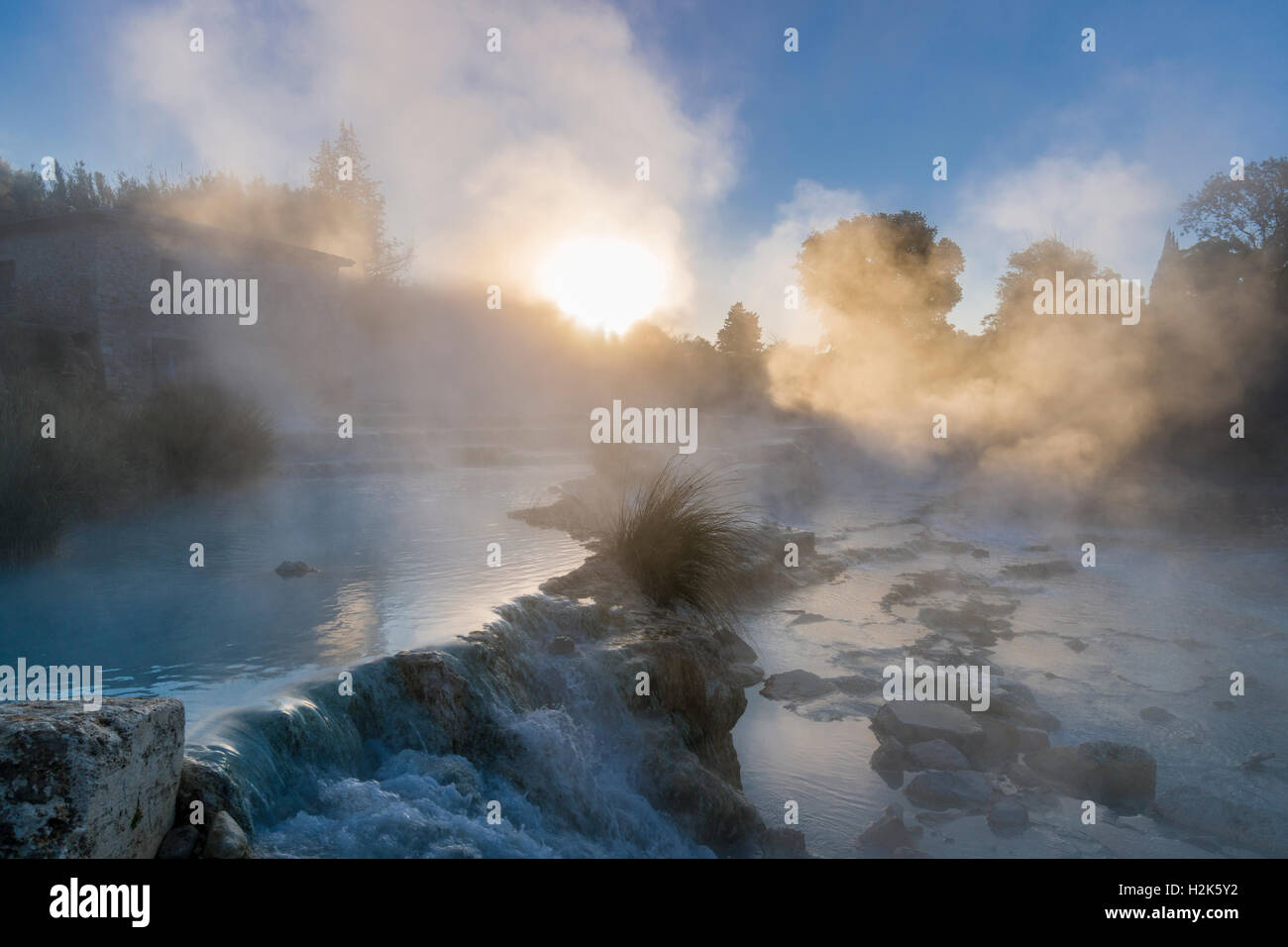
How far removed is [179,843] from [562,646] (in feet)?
8.23

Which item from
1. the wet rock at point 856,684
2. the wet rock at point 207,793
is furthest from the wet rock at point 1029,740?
the wet rock at point 207,793

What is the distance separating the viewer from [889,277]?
32.4 meters

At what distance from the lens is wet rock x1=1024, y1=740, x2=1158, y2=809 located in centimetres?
484

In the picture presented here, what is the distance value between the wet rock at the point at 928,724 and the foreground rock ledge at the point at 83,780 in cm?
445

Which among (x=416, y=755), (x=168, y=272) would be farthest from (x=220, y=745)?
(x=168, y=272)

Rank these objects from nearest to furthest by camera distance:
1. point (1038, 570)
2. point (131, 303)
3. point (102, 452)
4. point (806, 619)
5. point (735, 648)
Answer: point (735, 648)
point (806, 619)
point (102, 452)
point (1038, 570)
point (131, 303)

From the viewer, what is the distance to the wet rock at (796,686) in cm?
622

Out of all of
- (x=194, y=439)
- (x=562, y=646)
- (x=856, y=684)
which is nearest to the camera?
(x=562, y=646)

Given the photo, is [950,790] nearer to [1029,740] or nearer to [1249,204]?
[1029,740]

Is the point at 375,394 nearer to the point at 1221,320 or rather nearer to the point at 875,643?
the point at 875,643

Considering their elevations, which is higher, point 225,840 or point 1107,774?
point 225,840

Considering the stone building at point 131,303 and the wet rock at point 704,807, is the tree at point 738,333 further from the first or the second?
the wet rock at point 704,807

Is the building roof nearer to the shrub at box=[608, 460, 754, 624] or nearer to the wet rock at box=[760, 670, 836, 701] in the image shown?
the shrub at box=[608, 460, 754, 624]

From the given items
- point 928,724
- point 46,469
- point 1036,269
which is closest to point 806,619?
point 928,724
